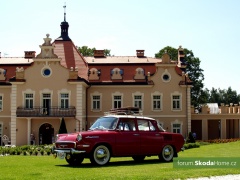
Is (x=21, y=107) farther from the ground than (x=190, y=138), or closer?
farther from the ground

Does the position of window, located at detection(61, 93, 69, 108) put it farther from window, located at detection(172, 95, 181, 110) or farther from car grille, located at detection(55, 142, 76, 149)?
car grille, located at detection(55, 142, 76, 149)

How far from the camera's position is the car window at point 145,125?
15250 mm

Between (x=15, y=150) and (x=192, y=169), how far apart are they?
14914mm

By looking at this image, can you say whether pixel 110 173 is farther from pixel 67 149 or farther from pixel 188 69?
pixel 188 69

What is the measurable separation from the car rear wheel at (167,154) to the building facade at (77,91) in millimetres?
21239

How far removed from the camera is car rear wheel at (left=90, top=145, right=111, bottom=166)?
1392 centimetres

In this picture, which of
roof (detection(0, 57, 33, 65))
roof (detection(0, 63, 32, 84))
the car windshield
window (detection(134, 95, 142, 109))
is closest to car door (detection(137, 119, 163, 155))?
the car windshield

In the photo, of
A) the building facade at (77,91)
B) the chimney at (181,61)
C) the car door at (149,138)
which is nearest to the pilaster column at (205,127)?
the building facade at (77,91)

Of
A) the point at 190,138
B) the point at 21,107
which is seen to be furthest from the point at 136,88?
the point at 21,107

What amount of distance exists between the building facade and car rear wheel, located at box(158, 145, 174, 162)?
2124cm

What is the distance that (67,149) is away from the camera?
13891mm

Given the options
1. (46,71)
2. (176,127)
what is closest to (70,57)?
(46,71)

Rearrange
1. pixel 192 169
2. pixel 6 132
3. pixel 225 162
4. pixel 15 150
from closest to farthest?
1. pixel 192 169
2. pixel 225 162
3. pixel 15 150
4. pixel 6 132

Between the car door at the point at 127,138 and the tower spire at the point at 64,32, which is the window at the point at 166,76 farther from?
the car door at the point at 127,138
